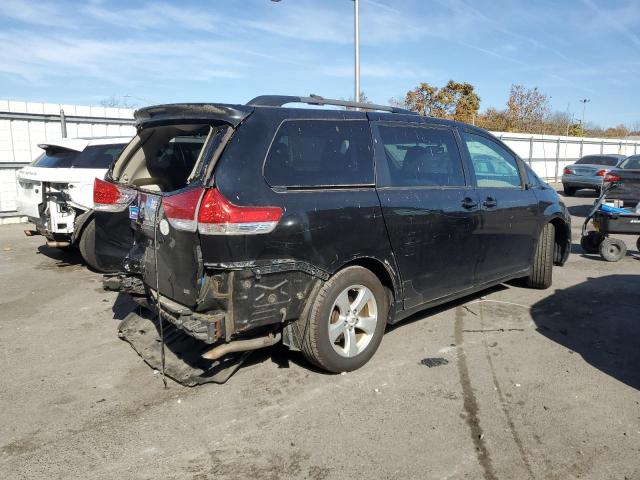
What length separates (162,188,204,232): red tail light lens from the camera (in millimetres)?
3260

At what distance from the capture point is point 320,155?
379 cm

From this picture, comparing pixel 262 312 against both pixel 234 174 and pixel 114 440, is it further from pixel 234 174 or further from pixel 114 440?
pixel 114 440

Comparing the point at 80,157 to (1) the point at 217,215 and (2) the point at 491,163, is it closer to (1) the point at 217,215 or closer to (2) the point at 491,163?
(1) the point at 217,215

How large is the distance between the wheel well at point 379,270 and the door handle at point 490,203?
1.41 m

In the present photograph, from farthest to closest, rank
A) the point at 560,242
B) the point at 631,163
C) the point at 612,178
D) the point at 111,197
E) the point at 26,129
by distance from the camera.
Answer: the point at 26,129, the point at 631,163, the point at 612,178, the point at 560,242, the point at 111,197

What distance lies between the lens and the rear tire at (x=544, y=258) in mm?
5996

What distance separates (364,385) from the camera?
3.81 meters

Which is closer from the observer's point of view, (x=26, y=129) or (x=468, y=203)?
(x=468, y=203)

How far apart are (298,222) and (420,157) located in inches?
63.1

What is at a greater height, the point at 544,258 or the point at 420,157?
the point at 420,157

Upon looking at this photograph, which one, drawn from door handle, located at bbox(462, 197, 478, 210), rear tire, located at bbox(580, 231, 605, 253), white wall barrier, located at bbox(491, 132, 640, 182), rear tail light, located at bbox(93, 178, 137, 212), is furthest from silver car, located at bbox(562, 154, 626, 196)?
rear tail light, located at bbox(93, 178, 137, 212)

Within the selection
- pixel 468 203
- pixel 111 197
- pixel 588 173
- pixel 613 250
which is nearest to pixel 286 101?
pixel 111 197

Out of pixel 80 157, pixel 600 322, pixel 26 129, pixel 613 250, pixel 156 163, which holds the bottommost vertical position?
pixel 600 322

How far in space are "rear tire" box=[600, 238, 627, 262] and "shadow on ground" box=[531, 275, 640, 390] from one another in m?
1.25
